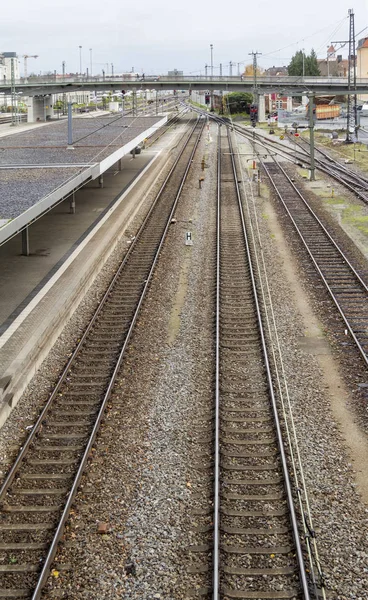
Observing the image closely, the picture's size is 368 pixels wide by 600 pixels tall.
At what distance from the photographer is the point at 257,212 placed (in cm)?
2739

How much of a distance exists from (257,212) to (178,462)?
19260 millimetres

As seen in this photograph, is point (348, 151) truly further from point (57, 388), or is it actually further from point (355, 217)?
point (57, 388)

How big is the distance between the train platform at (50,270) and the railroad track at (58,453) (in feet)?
2.25

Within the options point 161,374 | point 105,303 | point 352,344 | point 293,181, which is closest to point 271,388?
point 161,374

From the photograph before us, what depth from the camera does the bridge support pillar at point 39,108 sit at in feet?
243

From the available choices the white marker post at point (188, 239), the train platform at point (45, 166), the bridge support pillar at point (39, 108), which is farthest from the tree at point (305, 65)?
the white marker post at point (188, 239)

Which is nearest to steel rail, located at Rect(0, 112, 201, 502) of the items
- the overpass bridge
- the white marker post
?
the white marker post

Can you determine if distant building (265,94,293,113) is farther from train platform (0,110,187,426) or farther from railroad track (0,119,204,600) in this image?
railroad track (0,119,204,600)

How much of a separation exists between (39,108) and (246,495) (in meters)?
74.5

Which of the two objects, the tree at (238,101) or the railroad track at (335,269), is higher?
the tree at (238,101)

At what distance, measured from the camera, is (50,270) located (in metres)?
18.0

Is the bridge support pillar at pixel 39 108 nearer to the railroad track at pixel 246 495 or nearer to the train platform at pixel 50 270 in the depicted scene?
the train platform at pixel 50 270

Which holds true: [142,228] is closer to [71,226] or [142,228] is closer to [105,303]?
[71,226]

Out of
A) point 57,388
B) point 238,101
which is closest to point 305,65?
point 238,101
